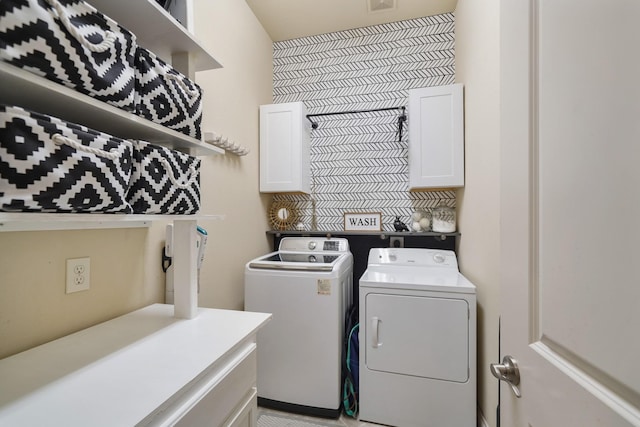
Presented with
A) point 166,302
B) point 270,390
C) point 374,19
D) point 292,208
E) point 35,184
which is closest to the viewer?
point 35,184

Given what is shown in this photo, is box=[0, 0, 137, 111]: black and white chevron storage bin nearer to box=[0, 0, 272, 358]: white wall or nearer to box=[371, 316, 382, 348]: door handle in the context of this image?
box=[0, 0, 272, 358]: white wall

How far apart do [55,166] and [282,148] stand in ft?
6.28

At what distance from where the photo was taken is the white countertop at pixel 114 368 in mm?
612

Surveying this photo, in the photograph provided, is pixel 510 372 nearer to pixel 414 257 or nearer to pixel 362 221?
pixel 414 257

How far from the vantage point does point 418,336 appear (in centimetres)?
170

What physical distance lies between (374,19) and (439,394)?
2.95 metres

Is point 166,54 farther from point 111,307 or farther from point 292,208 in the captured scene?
point 292,208

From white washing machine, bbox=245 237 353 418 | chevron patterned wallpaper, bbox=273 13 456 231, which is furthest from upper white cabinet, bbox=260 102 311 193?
white washing machine, bbox=245 237 353 418

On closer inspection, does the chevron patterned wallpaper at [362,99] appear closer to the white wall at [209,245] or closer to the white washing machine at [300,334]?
the white wall at [209,245]

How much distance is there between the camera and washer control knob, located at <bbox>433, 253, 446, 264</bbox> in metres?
2.19

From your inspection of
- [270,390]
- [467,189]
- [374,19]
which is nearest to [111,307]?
[270,390]

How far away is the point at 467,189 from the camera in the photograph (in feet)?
6.59

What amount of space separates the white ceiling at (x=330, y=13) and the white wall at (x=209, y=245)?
0.49ft

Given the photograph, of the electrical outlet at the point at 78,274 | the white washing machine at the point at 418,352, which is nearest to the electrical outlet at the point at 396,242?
the white washing machine at the point at 418,352
